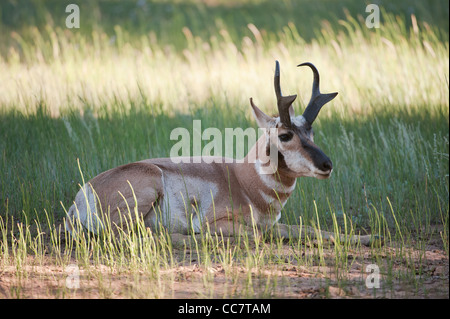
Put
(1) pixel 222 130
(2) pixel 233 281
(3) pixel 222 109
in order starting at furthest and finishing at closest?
(3) pixel 222 109 → (1) pixel 222 130 → (2) pixel 233 281

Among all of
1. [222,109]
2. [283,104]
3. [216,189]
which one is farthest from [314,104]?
[222,109]

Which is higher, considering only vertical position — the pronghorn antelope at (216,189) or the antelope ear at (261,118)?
the antelope ear at (261,118)

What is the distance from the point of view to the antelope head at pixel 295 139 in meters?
5.38

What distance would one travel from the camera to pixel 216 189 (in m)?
5.94

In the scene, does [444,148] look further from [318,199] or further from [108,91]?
[108,91]

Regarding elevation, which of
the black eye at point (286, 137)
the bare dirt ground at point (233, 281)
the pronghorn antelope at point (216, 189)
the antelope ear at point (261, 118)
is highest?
the antelope ear at point (261, 118)

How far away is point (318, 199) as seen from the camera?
638 centimetres

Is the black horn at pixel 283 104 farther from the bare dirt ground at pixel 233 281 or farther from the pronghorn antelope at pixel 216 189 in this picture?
the bare dirt ground at pixel 233 281

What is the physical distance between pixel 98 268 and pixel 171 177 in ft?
4.19

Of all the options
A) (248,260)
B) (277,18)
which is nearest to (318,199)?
(248,260)

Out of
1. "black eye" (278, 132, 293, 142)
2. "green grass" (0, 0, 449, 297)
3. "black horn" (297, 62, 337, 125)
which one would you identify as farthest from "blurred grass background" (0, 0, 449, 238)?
"black horn" (297, 62, 337, 125)

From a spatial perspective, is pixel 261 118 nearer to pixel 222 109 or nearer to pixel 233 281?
pixel 233 281

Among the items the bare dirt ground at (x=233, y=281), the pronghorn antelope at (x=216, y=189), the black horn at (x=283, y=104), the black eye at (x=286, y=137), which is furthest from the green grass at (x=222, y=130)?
the black horn at (x=283, y=104)

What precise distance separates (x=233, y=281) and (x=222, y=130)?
413 centimetres
